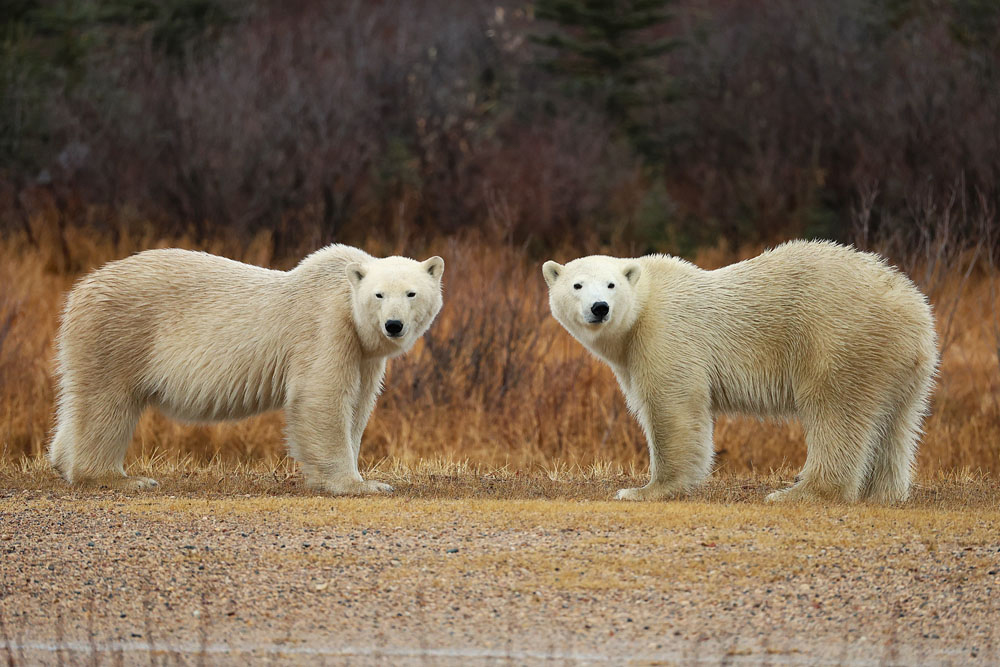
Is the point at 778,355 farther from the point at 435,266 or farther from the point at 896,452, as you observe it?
the point at 435,266

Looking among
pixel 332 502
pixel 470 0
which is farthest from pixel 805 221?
pixel 470 0

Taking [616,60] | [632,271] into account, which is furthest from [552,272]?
[616,60]

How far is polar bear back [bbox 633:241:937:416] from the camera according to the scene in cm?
571

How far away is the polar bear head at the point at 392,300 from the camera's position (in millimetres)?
5676

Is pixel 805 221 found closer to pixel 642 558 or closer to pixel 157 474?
pixel 157 474

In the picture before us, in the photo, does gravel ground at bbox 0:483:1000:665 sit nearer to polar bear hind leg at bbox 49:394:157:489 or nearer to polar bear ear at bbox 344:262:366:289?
polar bear hind leg at bbox 49:394:157:489

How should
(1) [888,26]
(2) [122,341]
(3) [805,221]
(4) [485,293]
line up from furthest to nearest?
(1) [888,26]
(3) [805,221]
(4) [485,293]
(2) [122,341]

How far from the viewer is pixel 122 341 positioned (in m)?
6.26

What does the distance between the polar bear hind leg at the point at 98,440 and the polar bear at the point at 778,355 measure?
6.99ft

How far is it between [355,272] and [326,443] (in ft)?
2.53

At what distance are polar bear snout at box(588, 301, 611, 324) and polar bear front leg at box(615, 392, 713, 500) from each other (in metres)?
0.45

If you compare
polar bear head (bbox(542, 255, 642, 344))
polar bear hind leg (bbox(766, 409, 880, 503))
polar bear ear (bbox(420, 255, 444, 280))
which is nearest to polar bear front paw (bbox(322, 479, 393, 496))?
polar bear ear (bbox(420, 255, 444, 280))

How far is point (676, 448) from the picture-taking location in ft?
18.8

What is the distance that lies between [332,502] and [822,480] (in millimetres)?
2100
